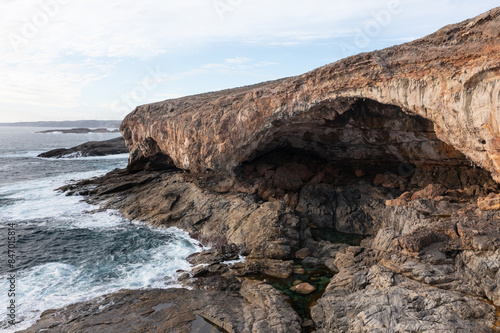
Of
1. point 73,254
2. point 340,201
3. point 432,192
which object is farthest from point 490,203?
point 73,254

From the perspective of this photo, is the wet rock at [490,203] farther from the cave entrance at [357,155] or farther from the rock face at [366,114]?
the cave entrance at [357,155]

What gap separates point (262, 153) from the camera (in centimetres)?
2294

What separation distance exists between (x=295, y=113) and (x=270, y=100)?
178cm

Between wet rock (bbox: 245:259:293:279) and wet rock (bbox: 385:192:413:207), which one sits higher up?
wet rock (bbox: 385:192:413:207)

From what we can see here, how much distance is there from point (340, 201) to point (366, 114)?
5580 mm

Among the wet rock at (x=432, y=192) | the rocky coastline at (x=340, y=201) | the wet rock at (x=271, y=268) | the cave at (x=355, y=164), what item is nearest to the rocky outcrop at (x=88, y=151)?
the rocky coastline at (x=340, y=201)

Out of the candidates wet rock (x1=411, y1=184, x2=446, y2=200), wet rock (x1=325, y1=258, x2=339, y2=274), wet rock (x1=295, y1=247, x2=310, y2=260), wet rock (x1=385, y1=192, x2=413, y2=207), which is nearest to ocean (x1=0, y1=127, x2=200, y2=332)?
wet rock (x1=295, y1=247, x2=310, y2=260)

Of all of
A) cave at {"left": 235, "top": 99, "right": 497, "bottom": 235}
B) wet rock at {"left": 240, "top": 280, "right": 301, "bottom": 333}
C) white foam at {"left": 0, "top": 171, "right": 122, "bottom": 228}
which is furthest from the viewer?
white foam at {"left": 0, "top": 171, "right": 122, "bottom": 228}

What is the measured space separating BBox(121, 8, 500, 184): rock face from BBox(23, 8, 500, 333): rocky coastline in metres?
0.07

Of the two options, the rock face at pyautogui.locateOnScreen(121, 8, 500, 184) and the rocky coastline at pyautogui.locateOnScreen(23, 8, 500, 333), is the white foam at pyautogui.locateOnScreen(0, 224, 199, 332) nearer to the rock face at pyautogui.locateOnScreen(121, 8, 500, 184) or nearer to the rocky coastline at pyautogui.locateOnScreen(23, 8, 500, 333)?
the rocky coastline at pyautogui.locateOnScreen(23, 8, 500, 333)

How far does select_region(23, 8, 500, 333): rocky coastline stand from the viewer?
32.3ft

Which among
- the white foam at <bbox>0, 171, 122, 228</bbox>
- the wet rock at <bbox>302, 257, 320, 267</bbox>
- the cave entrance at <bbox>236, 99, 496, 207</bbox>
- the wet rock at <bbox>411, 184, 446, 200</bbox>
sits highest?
the cave entrance at <bbox>236, 99, 496, 207</bbox>

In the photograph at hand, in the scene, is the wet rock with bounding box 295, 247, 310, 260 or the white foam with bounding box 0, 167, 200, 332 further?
the wet rock with bounding box 295, 247, 310, 260

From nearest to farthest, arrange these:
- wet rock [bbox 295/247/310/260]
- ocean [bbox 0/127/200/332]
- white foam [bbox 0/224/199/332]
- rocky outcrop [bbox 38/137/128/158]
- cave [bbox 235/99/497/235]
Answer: white foam [bbox 0/224/199/332], ocean [bbox 0/127/200/332], wet rock [bbox 295/247/310/260], cave [bbox 235/99/497/235], rocky outcrop [bbox 38/137/128/158]
